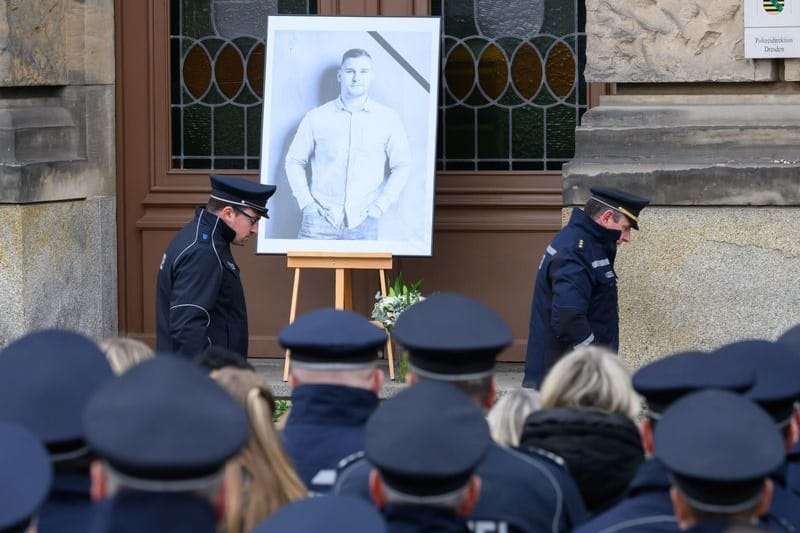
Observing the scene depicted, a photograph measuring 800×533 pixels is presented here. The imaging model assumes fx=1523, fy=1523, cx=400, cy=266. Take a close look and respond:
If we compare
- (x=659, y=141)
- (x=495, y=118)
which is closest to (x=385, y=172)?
(x=495, y=118)

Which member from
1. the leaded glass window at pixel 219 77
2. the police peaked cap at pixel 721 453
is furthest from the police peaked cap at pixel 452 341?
the leaded glass window at pixel 219 77

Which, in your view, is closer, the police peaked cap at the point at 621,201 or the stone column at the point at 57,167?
the police peaked cap at the point at 621,201

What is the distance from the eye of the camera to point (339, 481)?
3.11 metres

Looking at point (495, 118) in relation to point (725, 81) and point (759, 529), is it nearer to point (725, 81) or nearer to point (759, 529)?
point (725, 81)

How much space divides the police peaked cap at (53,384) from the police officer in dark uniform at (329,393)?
59cm

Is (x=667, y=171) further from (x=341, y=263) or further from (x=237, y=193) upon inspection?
(x=237, y=193)

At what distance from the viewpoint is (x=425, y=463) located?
8.41ft

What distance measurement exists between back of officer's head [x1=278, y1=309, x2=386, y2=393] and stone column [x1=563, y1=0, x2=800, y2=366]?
160 inches

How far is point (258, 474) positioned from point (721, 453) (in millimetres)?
926

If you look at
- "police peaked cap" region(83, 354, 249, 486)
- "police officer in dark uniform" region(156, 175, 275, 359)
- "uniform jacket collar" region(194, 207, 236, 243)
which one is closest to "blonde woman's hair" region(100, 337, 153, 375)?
"police peaked cap" region(83, 354, 249, 486)

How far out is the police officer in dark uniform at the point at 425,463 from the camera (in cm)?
257

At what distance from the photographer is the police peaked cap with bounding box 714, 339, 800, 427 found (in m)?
3.14

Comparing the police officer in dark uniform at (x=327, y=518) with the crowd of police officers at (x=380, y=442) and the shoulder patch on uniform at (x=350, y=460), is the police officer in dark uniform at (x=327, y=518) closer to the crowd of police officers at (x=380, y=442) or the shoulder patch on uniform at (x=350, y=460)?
the crowd of police officers at (x=380, y=442)

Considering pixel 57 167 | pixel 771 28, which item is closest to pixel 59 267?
pixel 57 167
